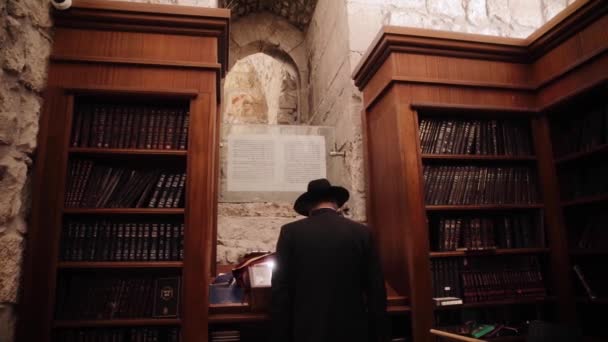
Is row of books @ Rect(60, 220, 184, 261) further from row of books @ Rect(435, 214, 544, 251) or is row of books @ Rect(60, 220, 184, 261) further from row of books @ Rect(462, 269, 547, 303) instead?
row of books @ Rect(462, 269, 547, 303)

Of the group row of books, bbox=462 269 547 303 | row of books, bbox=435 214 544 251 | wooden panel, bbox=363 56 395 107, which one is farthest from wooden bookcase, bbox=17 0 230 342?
row of books, bbox=462 269 547 303

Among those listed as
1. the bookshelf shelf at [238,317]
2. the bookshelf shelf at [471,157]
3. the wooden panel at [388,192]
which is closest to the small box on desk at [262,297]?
the bookshelf shelf at [238,317]

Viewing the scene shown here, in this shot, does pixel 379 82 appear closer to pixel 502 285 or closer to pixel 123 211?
pixel 502 285

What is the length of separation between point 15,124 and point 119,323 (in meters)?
0.96

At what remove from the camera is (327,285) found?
Result: 5.35 ft

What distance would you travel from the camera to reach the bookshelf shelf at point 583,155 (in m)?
2.00

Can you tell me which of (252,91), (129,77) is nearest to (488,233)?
(129,77)

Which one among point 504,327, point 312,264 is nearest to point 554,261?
point 504,327

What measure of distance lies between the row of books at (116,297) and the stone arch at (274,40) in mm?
2743

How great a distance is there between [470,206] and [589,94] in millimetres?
836

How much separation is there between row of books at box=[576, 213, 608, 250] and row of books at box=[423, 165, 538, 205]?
0.30 metres

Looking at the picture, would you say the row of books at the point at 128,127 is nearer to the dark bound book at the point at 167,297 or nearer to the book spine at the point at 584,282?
the dark bound book at the point at 167,297

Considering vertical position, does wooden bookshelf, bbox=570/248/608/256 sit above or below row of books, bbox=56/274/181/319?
above

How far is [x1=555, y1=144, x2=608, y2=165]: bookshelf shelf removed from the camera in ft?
6.55
